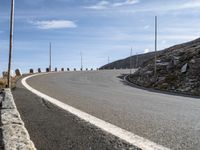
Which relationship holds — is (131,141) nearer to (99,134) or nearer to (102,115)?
(99,134)

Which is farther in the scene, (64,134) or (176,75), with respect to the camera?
(176,75)

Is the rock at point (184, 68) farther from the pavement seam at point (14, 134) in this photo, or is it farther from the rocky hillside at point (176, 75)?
the pavement seam at point (14, 134)

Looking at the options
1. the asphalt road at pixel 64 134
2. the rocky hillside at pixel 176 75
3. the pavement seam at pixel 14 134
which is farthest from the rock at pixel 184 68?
the pavement seam at pixel 14 134

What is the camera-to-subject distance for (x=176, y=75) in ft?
111

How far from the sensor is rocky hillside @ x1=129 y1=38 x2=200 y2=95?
98.4ft

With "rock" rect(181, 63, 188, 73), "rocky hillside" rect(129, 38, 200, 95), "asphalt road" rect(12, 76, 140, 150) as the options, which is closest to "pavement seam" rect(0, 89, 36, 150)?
"asphalt road" rect(12, 76, 140, 150)

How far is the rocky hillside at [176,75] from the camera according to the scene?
30.0 metres

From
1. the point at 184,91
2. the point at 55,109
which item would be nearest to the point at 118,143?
the point at 55,109

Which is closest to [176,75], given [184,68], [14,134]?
[184,68]

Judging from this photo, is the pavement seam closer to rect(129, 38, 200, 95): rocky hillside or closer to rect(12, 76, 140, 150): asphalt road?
rect(12, 76, 140, 150): asphalt road

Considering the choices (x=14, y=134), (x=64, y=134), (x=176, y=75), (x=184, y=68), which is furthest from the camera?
(x=184, y=68)

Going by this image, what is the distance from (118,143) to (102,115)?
3.68 meters

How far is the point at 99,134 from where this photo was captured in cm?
655

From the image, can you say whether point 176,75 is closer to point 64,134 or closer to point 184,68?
point 184,68
